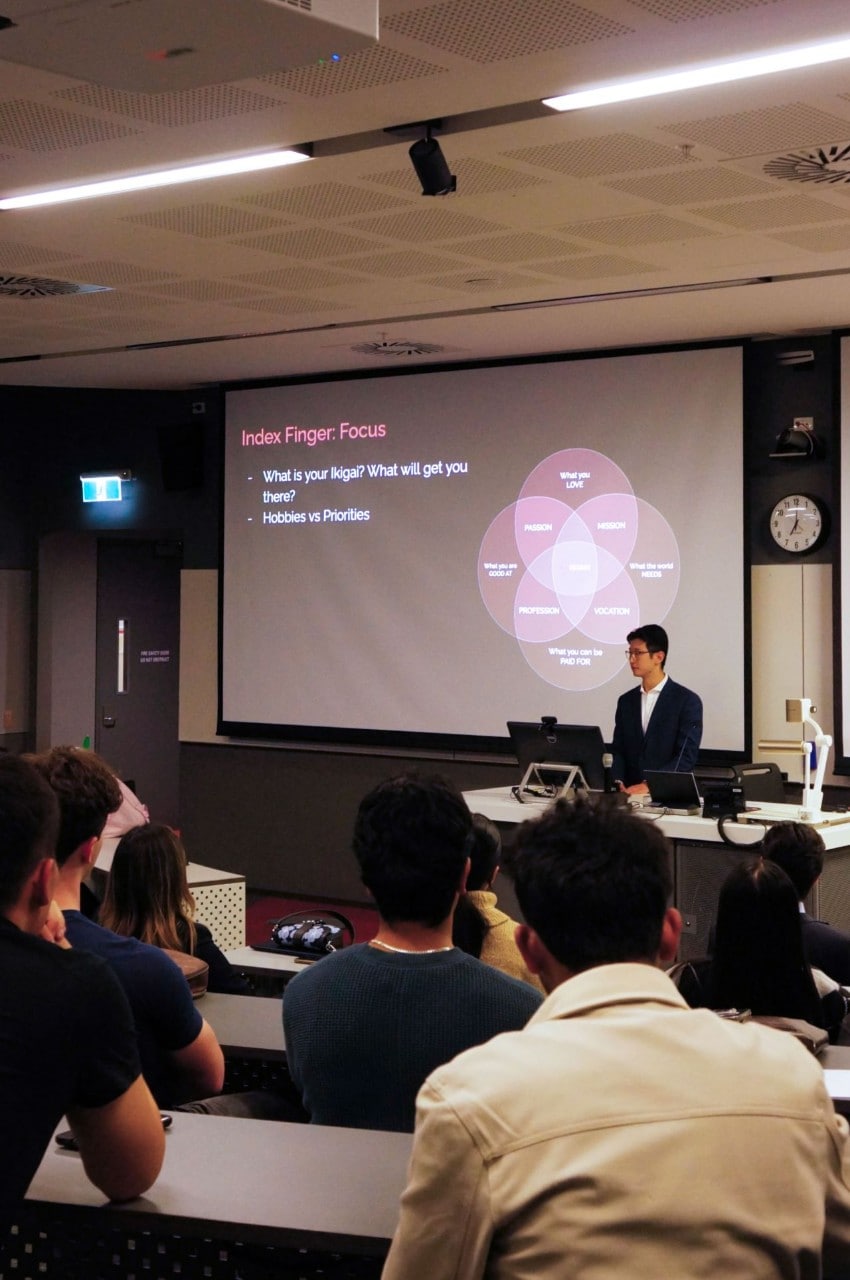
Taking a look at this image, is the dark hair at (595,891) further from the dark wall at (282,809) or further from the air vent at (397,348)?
the dark wall at (282,809)

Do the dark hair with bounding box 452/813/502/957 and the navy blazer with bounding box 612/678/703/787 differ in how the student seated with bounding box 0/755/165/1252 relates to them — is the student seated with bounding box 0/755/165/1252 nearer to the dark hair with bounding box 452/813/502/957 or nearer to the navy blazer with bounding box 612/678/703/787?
the dark hair with bounding box 452/813/502/957

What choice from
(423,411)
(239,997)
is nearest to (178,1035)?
(239,997)

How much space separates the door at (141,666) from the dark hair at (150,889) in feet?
22.3

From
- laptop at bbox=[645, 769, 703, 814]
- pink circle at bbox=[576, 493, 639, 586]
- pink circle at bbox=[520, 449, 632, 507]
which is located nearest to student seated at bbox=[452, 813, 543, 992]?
laptop at bbox=[645, 769, 703, 814]

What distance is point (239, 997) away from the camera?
117 inches

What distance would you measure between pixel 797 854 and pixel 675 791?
6.74 ft

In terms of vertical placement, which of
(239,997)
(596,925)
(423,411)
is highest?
(423,411)

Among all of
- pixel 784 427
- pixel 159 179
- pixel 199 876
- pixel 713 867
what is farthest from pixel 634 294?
pixel 199 876

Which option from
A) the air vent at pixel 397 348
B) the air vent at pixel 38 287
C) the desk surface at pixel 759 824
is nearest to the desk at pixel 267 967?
the desk surface at pixel 759 824

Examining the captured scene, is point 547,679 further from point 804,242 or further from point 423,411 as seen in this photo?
point 804,242

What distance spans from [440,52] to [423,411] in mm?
4655

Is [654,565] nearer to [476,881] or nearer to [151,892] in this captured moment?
[476,881]

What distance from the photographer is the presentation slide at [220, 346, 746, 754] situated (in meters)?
7.17

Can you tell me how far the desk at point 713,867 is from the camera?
17.7 feet
